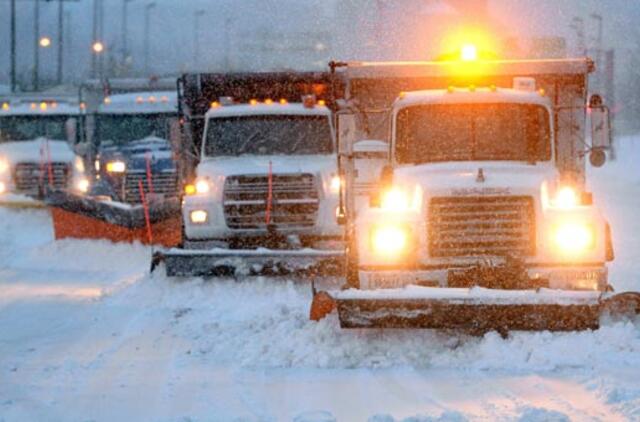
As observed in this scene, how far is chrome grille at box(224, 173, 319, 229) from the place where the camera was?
14078mm

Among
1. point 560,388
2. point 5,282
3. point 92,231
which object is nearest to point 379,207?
point 560,388

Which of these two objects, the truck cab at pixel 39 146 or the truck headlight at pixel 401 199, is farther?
the truck cab at pixel 39 146

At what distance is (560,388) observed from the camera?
768 cm

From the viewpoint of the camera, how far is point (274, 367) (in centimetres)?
859

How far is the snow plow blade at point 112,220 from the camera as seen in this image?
16641 millimetres

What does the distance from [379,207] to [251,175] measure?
4.41 meters

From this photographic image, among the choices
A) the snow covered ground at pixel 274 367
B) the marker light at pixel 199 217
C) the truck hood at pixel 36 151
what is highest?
the truck hood at pixel 36 151

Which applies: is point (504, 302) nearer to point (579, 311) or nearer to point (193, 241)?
point (579, 311)

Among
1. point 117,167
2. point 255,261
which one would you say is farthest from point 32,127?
point 255,261

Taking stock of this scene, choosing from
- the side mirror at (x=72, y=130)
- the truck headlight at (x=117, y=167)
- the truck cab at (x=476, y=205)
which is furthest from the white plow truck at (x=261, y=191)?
the side mirror at (x=72, y=130)

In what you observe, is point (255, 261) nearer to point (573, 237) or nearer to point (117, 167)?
point (573, 237)

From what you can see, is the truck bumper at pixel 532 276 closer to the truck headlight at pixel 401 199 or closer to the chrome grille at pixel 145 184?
the truck headlight at pixel 401 199

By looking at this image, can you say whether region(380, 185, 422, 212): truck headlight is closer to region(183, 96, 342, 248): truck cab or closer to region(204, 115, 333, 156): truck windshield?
region(183, 96, 342, 248): truck cab

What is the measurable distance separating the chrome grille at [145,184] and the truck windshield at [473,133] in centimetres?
1090
